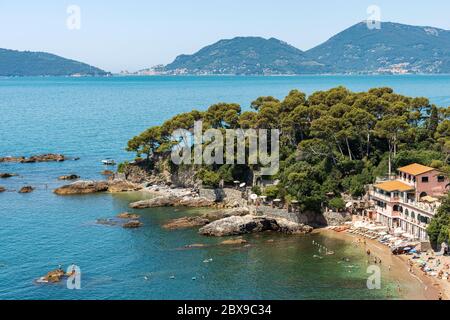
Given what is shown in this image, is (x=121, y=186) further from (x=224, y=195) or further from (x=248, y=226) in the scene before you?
(x=248, y=226)

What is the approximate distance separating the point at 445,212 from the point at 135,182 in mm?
43083

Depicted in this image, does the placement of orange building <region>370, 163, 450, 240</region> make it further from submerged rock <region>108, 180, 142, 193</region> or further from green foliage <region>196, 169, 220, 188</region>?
submerged rock <region>108, 180, 142, 193</region>

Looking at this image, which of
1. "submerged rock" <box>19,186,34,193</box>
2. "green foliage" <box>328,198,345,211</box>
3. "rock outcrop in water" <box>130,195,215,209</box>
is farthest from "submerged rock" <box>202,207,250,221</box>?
"submerged rock" <box>19,186,34,193</box>

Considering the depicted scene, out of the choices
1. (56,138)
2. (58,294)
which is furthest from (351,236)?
(56,138)

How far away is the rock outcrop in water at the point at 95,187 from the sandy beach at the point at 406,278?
34173mm

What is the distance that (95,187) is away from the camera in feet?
245

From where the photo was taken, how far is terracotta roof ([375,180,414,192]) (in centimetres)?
5328

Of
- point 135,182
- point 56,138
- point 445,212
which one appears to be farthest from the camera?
point 56,138

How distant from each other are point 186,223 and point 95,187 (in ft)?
69.3

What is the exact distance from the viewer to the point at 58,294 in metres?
39.9

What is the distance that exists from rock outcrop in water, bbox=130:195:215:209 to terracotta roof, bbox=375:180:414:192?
1962cm

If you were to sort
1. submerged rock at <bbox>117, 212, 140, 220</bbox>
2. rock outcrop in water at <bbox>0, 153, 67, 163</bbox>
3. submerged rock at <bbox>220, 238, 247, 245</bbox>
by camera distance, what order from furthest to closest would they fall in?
1. rock outcrop in water at <bbox>0, 153, 67, 163</bbox>
2. submerged rock at <bbox>117, 212, 140, 220</bbox>
3. submerged rock at <bbox>220, 238, 247, 245</bbox>

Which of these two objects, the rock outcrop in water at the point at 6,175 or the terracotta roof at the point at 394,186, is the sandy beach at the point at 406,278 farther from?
the rock outcrop in water at the point at 6,175

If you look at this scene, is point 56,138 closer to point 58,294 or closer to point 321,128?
point 321,128
